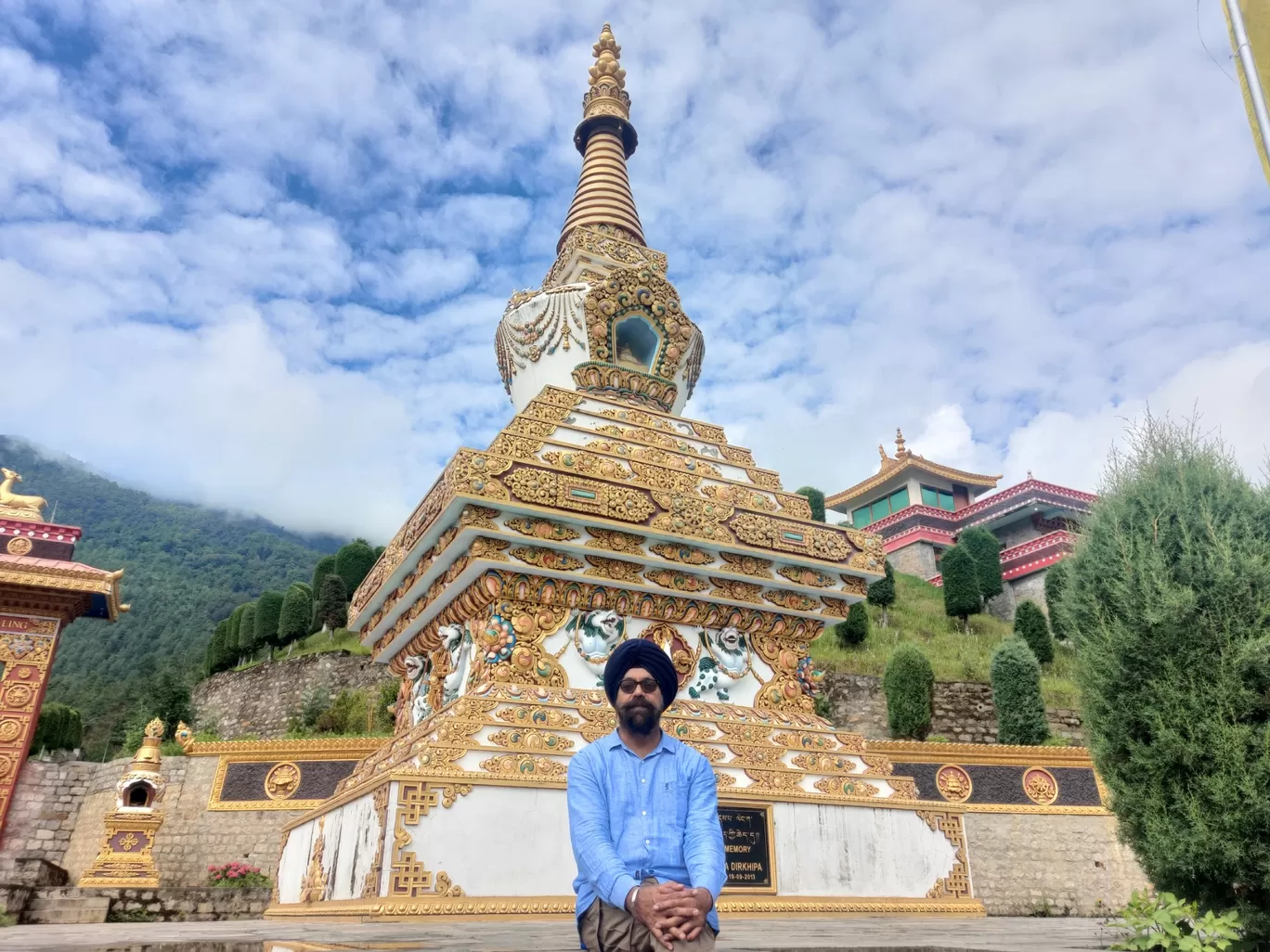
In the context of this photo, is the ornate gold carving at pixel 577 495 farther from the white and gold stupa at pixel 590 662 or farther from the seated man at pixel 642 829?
the seated man at pixel 642 829

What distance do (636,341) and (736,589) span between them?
367cm

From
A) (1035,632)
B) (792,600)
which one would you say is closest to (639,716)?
(792,600)

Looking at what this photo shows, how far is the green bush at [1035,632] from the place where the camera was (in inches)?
1020

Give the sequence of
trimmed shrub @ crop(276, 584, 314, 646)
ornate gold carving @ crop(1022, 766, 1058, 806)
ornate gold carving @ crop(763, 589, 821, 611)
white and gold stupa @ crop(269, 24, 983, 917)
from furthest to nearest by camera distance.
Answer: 1. trimmed shrub @ crop(276, 584, 314, 646)
2. ornate gold carving @ crop(1022, 766, 1058, 806)
3. ornate gold carving @ crop(763, 589, 821, 611)
4. white and gold stupa @ crop(269, 24, 983, 917)

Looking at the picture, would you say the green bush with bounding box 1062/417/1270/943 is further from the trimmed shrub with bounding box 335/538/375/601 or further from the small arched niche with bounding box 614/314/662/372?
the trimmed shrub with bounding box 335/538/375/601

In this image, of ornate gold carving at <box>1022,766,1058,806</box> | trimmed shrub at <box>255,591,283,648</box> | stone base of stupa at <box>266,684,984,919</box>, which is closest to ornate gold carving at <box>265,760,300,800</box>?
stone base of stupa at <box>266,684,984,919</box>

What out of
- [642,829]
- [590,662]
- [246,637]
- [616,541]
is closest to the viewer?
[642,829]

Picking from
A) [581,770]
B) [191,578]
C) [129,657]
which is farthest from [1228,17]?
[191,578]

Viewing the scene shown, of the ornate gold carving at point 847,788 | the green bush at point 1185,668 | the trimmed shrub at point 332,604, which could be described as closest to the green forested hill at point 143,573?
the trimmed shrub at point 332,604

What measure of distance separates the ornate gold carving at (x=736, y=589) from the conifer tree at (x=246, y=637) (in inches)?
1089

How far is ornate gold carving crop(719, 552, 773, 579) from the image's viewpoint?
8.57 metres

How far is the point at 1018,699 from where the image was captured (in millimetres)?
18609

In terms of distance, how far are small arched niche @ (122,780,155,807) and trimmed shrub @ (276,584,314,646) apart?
1714cm

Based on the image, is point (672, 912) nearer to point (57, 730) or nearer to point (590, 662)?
point (590, 662)
